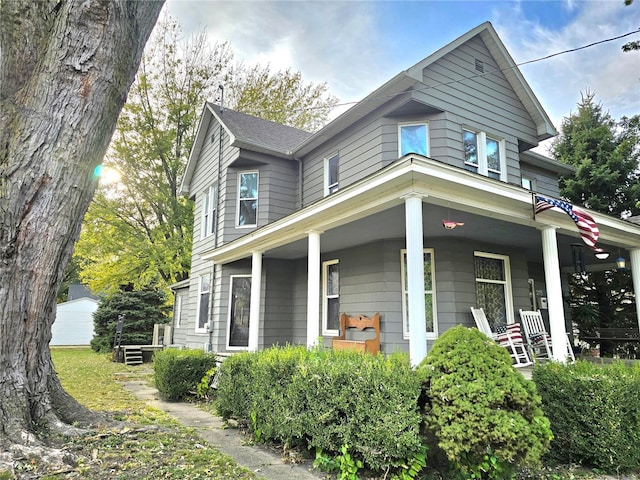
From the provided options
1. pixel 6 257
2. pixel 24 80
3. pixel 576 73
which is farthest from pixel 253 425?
pixel 576 73

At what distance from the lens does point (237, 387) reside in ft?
17.4

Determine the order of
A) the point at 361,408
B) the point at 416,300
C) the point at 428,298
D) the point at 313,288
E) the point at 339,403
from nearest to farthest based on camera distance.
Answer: the point at 361,408 → the point at 339,403 → the point at 416,300 → the point at 313,288 → the point at 428,298

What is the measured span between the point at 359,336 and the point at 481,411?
5.23m

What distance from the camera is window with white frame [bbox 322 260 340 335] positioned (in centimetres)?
926

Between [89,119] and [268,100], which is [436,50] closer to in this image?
[89,119]

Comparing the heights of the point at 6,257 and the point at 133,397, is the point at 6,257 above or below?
above

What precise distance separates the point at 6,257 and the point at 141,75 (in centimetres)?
1735

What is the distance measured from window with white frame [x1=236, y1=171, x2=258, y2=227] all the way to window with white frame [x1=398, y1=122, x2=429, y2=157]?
4.48 m

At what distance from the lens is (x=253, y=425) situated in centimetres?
489

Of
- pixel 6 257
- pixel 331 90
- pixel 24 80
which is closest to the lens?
pixel 6 257

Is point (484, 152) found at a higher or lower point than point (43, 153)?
higher

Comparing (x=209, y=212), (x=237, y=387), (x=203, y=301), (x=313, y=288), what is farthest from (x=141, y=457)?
(x=209, y=212)

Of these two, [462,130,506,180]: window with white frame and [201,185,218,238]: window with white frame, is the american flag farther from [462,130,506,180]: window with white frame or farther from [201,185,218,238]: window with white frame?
[201,185,218,238]: window with white frame

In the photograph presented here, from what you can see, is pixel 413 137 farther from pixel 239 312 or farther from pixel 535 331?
pixel 239 312
